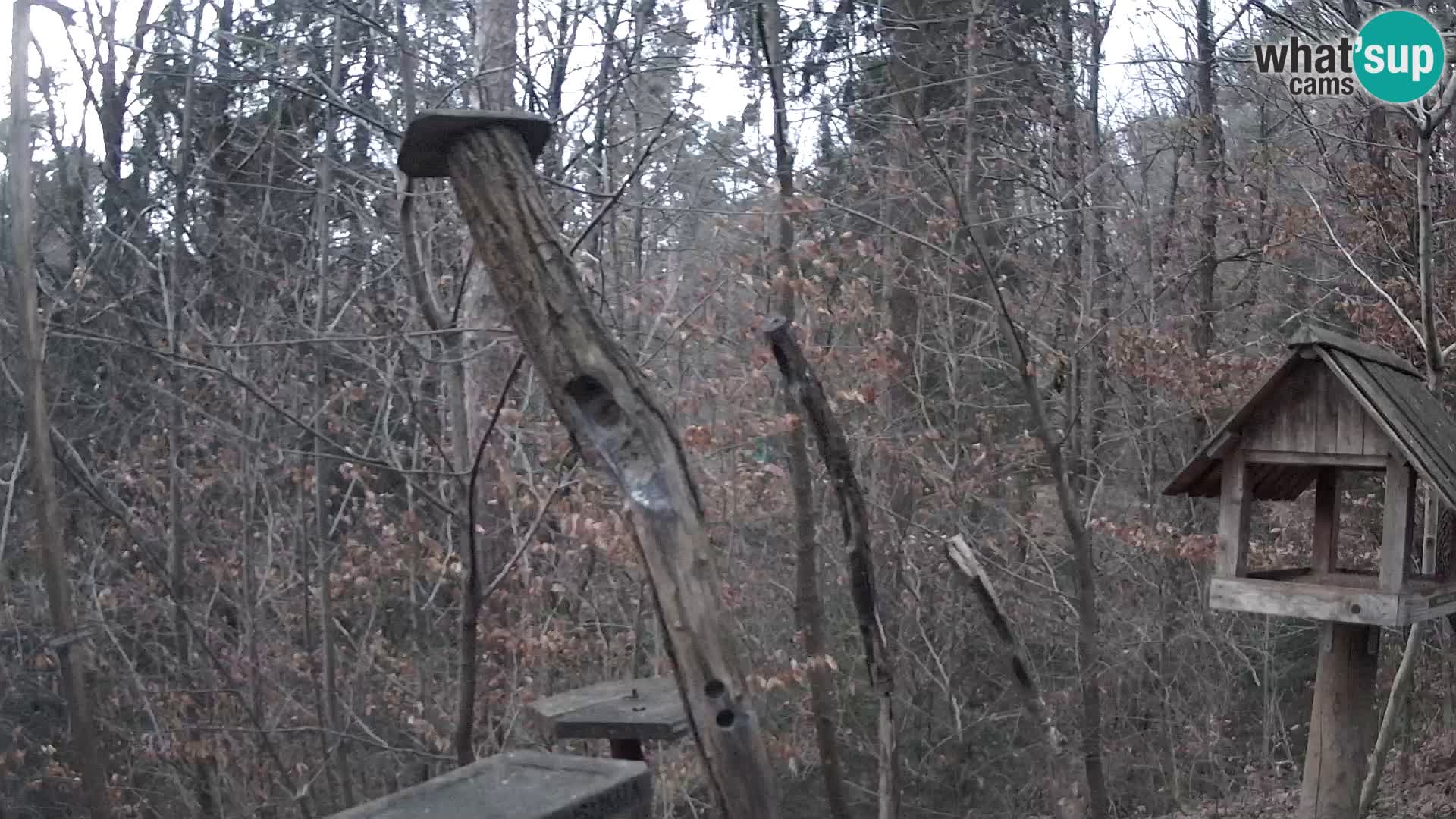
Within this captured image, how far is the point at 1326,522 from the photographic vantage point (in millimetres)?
4215

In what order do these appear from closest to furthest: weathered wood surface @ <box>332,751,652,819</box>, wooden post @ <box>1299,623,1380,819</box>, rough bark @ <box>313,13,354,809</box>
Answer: weathered wood surface @ <box>332,751,652,819</box> < wooden post @ <box>1299,623,1380,819</box> < rough bark @ <box>313,13,354,809</box>

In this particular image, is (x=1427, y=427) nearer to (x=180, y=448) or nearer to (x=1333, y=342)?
(x=1333, y=342)

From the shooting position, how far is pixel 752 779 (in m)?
2.90

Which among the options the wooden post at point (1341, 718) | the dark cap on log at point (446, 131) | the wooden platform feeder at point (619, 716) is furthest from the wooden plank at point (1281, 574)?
the dark cap on log at point (446, 131)

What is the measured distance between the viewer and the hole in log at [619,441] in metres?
2.92

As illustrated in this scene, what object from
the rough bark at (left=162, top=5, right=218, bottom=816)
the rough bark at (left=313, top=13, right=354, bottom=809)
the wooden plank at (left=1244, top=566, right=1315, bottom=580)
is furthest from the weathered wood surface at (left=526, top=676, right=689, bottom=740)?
the rough bark at (left=162, top=5, right=218, bottom=816)

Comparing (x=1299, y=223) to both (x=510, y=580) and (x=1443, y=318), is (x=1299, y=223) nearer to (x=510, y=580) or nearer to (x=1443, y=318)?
(x=1443, y=318)

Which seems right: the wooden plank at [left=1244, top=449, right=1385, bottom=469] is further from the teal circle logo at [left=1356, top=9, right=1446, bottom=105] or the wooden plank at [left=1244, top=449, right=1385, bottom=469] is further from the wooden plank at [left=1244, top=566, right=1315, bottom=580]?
the teal circle logo at [left=1356, top=9, right=1446, bottom=105]

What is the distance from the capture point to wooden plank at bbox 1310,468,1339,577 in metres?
4.16

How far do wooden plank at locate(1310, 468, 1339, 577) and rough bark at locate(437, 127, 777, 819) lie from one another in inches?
87.3

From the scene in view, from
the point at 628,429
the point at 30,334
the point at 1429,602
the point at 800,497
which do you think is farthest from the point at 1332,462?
the point at 30,334

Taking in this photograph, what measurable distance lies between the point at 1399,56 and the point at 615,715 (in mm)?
4476

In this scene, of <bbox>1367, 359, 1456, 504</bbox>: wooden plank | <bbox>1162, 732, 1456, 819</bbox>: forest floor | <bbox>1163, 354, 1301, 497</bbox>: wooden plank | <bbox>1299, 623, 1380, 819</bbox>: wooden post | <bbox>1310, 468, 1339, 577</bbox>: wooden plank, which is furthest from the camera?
<bbox>1162, 732, 1456, 819</bbox>: forest floor

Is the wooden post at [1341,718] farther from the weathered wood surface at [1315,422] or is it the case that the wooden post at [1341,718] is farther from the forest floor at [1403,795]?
the forest floor at [1403,795]
